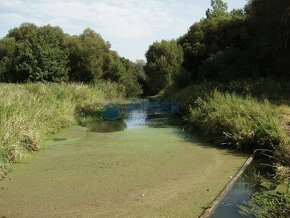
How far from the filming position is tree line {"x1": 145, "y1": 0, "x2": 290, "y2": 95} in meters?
17.7

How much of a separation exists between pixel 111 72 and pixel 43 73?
1093 cm

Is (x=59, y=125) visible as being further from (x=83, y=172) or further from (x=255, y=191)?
(x=255, y=191)

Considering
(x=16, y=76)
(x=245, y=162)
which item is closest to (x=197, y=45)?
(x=16, y=76)

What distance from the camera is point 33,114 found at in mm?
11055

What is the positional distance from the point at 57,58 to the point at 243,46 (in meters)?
12.4

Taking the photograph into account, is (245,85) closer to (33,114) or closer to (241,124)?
(241,124)

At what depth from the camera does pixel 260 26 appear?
18.7 metres

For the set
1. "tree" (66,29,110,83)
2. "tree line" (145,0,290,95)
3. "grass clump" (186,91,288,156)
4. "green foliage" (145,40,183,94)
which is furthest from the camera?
"green foliage" (145,40,183,94)

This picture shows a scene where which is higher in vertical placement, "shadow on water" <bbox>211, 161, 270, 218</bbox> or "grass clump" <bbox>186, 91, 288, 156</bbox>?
"grass clump" <bbox>186, 91, 288, 156</bbox>

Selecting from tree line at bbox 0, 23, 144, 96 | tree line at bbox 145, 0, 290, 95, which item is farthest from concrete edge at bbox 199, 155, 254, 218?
tree line at bbox 0, 23, 144, 96

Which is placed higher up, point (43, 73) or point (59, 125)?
point (43, 73)

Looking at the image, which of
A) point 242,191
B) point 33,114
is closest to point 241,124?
point 242,191

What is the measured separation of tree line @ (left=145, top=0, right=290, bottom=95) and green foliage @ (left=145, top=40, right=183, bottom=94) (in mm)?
7249

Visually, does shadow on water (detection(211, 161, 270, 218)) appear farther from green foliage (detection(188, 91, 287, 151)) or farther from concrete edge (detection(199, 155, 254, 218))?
green foliage (detection(188, 91, 287, 151))
